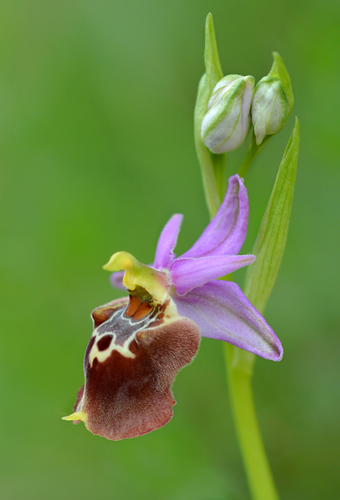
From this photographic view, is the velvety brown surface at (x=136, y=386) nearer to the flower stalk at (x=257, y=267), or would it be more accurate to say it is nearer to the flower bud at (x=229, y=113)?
the flower stalk at (x=257, y=267)

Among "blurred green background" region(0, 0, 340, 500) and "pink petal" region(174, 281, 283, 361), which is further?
"blurred green background" region(0, 0, 340, 500)

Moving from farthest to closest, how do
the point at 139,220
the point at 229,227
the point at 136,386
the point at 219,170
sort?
the point at 139,220 → the point at 219,170 → the point at 229,227 → the point at 136,386

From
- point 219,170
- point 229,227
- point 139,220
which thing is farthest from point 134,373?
point 139,220

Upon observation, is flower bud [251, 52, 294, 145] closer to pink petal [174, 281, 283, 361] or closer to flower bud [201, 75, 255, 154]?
flower bud [201, 75, 255, 154]

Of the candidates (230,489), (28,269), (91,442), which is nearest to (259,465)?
(230,489)

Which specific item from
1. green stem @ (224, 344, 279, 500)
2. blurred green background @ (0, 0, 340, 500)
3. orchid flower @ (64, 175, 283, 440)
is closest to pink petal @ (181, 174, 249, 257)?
orchid flower @ (64, 175, 283, 440)

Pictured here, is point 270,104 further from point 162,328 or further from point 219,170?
point 162,328
